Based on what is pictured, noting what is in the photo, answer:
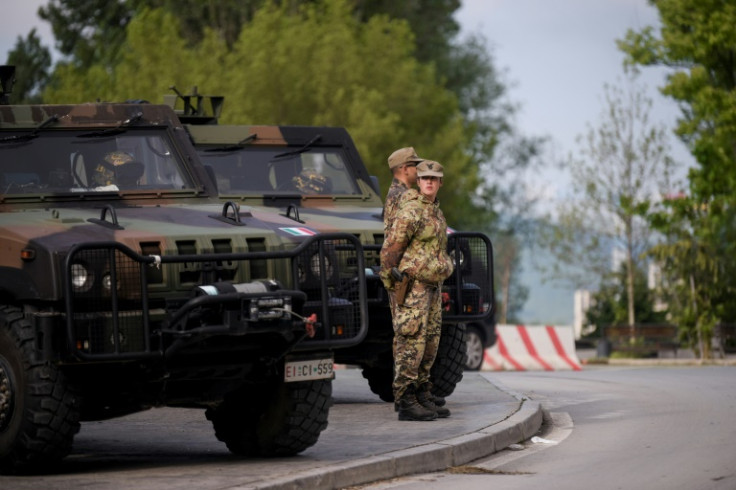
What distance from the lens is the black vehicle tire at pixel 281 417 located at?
33.6 feet

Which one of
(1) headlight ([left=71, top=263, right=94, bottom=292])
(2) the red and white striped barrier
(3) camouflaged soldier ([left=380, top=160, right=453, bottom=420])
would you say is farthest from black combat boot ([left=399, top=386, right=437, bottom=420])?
(2) the red and white striped barrier

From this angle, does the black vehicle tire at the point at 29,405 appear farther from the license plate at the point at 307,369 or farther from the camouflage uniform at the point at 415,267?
the camouflage uniform at the point at 415,267

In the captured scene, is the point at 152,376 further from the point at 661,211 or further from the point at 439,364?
the point at 661,211

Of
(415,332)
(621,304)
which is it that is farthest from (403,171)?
(621,304)

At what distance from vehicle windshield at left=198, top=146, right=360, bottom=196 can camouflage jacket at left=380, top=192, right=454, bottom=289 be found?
9.26 ft

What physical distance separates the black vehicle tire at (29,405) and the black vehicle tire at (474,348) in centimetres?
1529

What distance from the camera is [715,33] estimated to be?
2914 centimetres

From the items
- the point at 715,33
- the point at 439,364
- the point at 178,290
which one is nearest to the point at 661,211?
the point at 715,33

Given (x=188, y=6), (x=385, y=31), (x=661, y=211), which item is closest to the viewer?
(x=661, y=211)

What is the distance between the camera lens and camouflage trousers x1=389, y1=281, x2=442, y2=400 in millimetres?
12023

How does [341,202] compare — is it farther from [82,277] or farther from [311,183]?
[82,277]

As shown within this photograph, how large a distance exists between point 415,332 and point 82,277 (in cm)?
337

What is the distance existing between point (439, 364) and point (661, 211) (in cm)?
1859

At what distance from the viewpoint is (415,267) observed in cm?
1194
